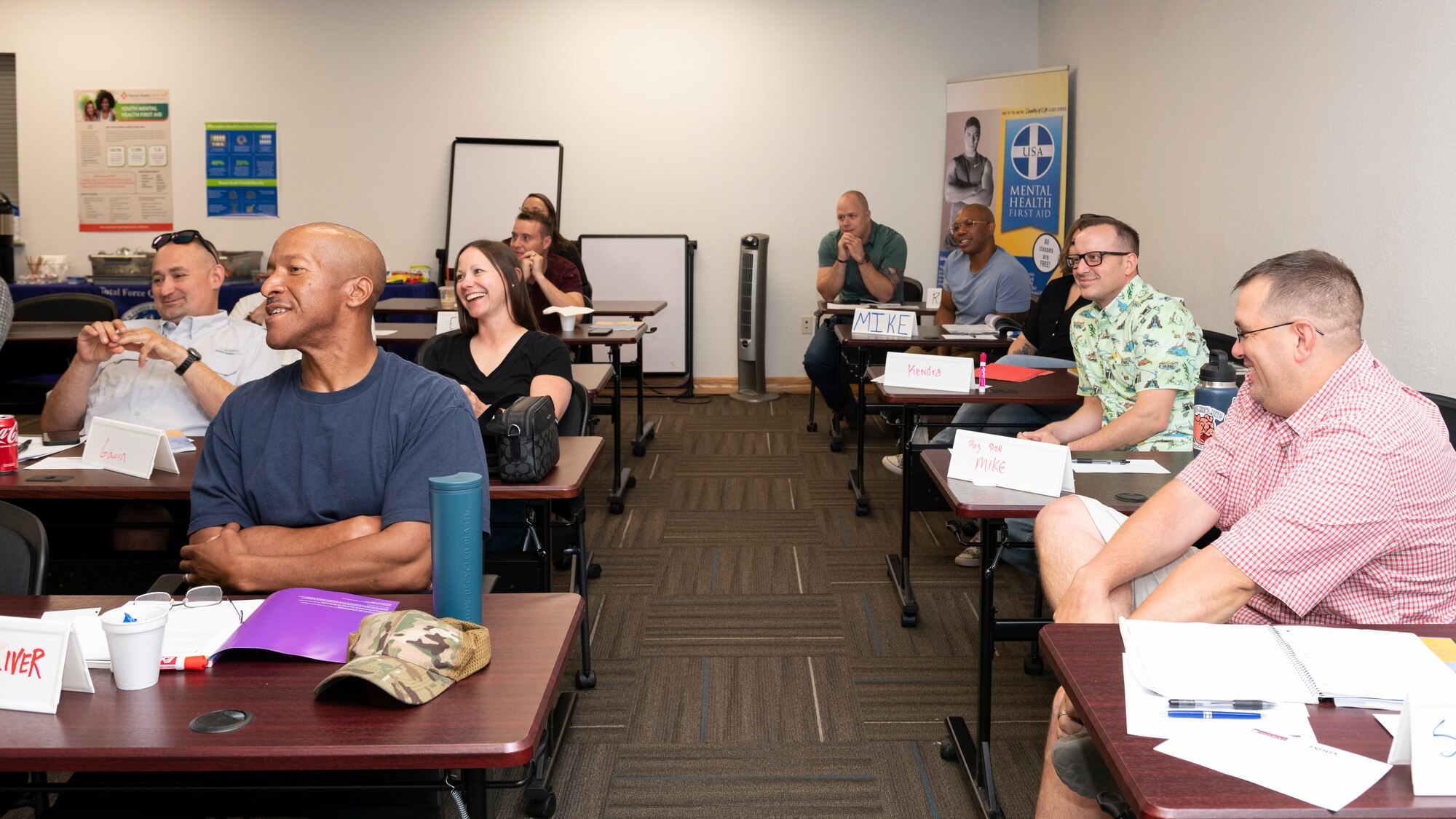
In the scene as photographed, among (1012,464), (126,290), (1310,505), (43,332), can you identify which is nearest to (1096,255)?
(1012,464)

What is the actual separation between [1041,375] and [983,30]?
4419 millimetres

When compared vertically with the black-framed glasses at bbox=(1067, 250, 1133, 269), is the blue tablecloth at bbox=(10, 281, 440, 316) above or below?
below

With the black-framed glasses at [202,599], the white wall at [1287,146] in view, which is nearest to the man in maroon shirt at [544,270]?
the white wall at [1287,146]

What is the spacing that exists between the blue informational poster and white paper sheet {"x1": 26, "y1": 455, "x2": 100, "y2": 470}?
18.2 feet

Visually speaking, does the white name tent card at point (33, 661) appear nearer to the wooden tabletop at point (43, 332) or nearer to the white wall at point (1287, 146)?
the white wall at point (1287, 146)

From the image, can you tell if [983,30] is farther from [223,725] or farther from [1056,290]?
[223,725]

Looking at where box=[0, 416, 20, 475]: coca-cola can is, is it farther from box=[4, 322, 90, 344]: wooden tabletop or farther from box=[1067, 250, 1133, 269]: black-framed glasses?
box=[1067, 250, 1133, 269]: black-framed glasses

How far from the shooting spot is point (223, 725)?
1254mm

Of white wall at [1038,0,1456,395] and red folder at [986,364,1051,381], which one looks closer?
white wall at [1038,0,1456,395]

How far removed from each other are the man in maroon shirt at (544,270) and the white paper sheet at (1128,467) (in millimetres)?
3162

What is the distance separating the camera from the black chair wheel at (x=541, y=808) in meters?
2.39

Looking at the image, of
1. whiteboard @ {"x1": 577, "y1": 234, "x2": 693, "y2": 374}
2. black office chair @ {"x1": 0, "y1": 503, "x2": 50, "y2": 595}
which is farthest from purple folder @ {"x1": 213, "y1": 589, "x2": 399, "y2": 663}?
whiteboard @ {"x1": 577, "y1": 234, "x2": 693, "y2": 374}

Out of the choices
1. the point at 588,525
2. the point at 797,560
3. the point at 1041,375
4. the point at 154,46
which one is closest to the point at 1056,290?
the point at 1041,375

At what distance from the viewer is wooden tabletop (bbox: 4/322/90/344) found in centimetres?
482
